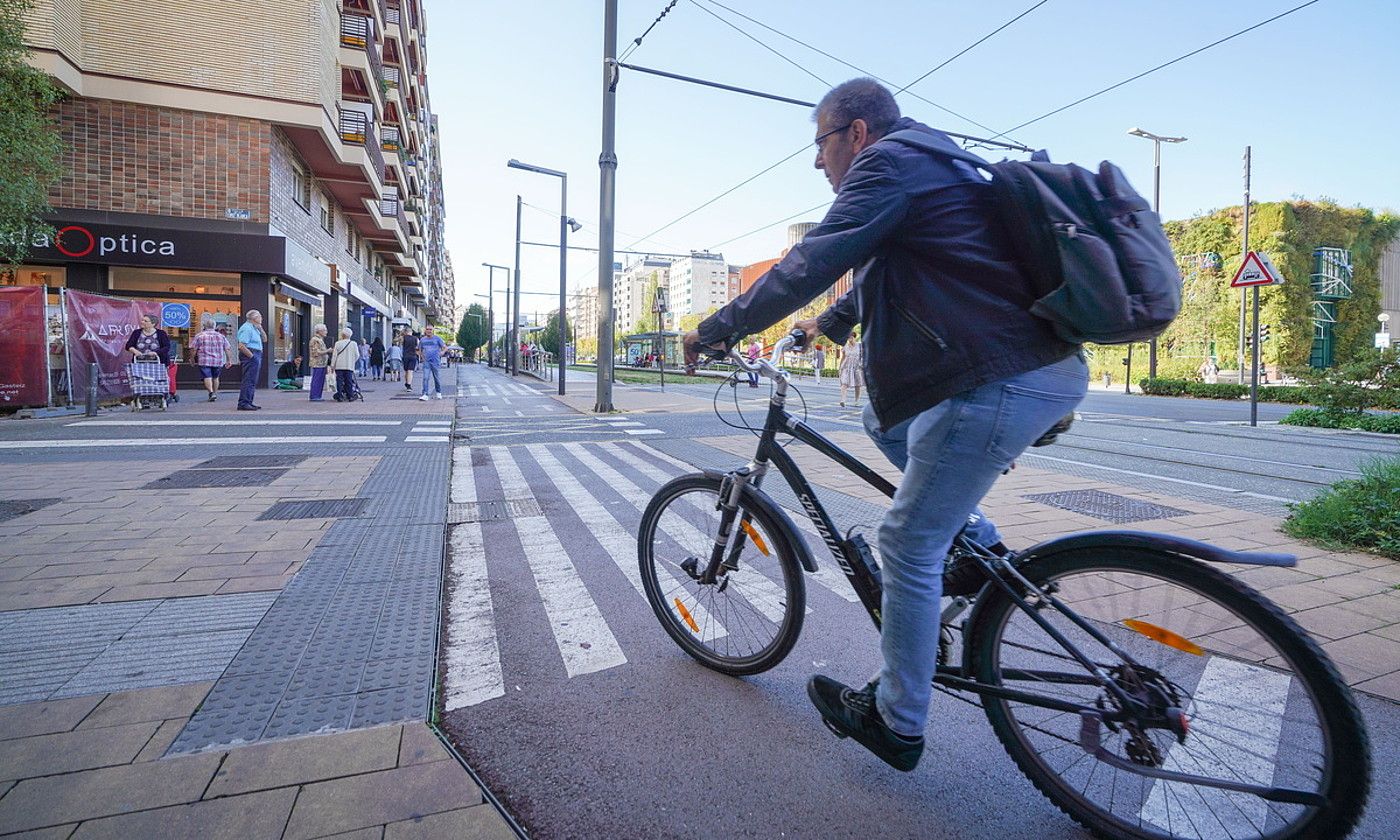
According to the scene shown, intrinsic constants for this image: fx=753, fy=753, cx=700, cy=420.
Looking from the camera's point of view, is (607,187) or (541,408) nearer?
(607,187)

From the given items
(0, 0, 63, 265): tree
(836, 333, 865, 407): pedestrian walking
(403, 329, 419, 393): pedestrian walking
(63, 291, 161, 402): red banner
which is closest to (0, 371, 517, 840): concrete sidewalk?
(63, 291, 161, 402): red banner

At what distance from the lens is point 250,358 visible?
13570 millimetres

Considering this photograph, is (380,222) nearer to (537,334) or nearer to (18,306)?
(18,306)

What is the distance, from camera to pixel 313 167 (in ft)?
79.1

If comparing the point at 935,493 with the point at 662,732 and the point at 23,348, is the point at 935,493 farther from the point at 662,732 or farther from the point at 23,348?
the point at 23,348

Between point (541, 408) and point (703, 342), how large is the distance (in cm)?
1483

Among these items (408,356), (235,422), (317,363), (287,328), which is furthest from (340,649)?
(287,328)

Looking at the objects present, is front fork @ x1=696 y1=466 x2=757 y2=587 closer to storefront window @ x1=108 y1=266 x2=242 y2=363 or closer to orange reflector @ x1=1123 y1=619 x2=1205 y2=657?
orange reflector @ x1=1123 y1=619 x2=1205 y2=657

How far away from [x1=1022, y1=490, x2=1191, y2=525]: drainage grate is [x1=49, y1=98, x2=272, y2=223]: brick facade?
2031 cm

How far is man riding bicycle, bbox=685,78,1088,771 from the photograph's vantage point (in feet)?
5.87

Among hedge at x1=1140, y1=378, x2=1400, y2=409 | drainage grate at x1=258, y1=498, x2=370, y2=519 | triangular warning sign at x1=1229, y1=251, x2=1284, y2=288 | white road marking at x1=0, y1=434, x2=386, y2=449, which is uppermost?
triangular warning sign at x1=1229, y1=251, x2=1284, y2=288

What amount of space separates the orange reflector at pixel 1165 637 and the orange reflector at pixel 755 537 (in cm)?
111

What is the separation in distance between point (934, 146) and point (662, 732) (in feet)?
5.98

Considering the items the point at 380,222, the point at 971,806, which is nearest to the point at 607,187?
the point at 971,806
